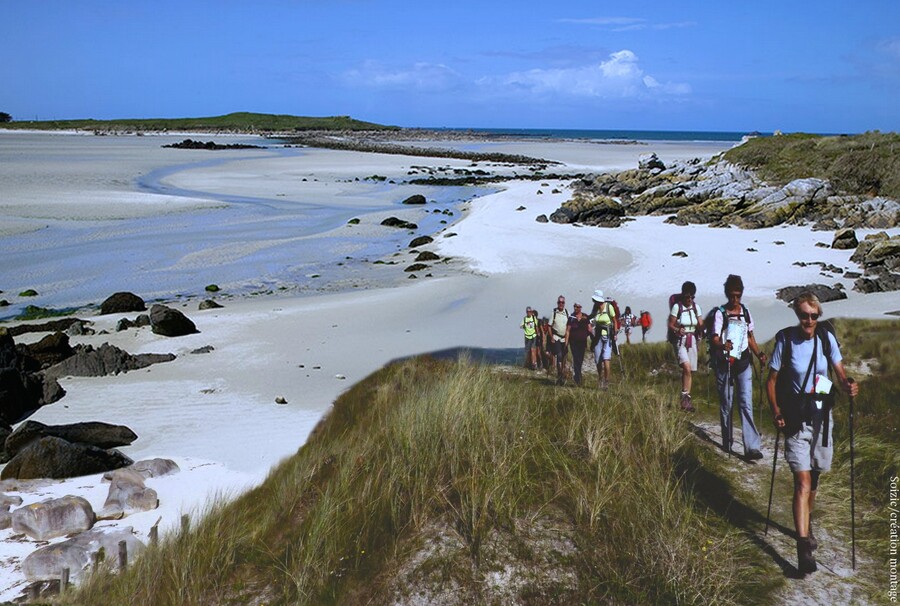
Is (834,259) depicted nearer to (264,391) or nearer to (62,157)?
(264,391)

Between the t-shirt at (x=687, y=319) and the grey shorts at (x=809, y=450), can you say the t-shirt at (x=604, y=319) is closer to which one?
the t-shirt at (x=687, y=319)

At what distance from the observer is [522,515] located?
5.68 metres

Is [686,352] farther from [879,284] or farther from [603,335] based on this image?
[879,284]

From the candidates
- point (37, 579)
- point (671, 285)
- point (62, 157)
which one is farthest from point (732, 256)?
point (62, 157)

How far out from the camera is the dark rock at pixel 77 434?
7.88 metres

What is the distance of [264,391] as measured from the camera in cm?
996

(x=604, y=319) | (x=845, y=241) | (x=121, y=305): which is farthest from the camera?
(x=845, y=241)

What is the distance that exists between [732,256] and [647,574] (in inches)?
597

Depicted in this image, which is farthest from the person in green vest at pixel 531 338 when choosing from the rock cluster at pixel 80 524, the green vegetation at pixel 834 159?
the green vegetation at pixel 834 159

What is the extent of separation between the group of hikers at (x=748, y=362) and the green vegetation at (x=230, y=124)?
15534cm

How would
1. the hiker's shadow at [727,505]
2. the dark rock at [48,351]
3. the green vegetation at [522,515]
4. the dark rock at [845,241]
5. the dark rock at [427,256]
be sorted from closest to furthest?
the hiker's shadow at [727,505]
the green vegetation at [522,515]
the dark rock at [48,351]
the dark rock at [845,241]
the dark rock at [427,256]

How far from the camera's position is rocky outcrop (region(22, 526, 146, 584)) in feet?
17.8

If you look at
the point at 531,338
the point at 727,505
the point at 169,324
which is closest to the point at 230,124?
the point at 169,324

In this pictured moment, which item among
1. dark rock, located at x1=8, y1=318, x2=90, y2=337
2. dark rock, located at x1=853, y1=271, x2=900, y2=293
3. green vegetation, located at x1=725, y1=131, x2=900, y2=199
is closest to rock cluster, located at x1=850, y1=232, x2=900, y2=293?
dark rock, located at x1=853, y1=271, x2=900, y2=293
